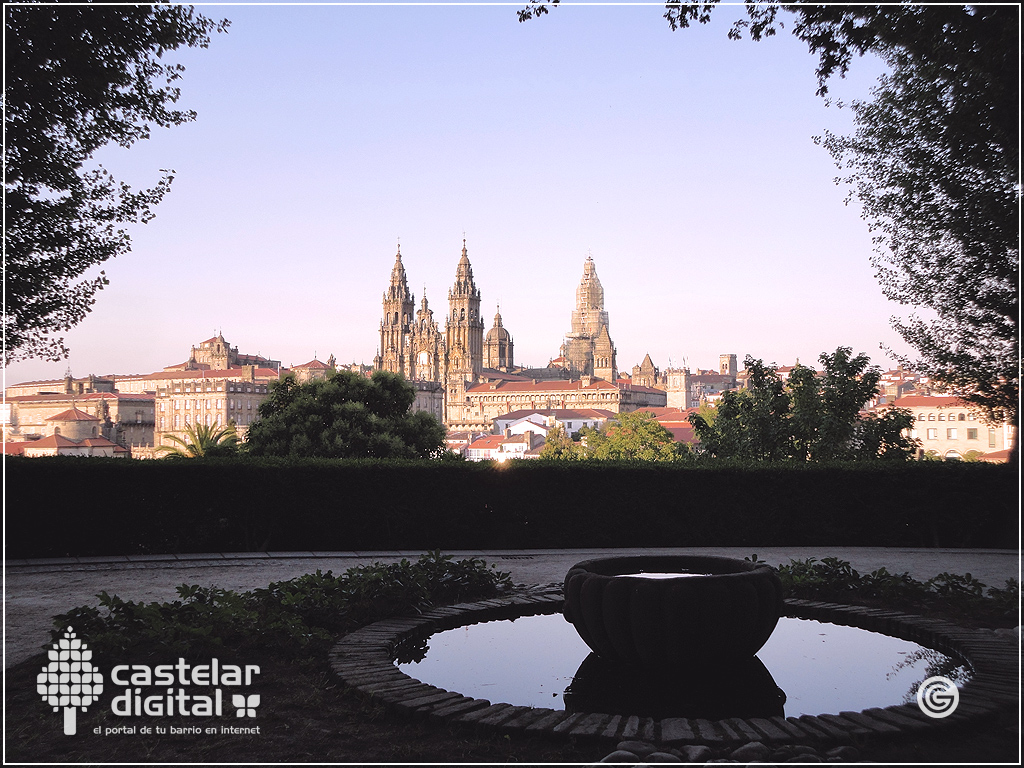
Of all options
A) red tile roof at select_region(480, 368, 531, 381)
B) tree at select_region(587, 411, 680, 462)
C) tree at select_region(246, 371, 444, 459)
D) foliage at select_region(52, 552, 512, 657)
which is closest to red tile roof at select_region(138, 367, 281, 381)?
red tile roof at select_region(480, 368, 531, 381)

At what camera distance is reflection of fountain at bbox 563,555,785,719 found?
473 centimetres

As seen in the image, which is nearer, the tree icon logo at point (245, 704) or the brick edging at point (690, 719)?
the brick edging at point (690, 719)

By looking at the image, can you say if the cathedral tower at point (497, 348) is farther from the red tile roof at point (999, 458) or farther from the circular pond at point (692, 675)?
the circular pond at point (692, 675)

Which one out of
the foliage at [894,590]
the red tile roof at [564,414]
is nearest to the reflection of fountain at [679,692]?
the foliage at [894,590]

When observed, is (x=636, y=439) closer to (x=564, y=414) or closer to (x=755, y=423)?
(x=755, y=423)

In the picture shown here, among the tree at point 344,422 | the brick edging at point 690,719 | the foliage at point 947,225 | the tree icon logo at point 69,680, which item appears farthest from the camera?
the tree at point 344,422

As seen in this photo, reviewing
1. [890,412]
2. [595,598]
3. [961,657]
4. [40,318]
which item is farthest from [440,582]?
[890,412]

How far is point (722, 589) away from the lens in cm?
489

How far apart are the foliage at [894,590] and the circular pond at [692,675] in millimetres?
1069

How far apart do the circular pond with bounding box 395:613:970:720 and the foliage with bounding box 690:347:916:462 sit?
14.0 meters

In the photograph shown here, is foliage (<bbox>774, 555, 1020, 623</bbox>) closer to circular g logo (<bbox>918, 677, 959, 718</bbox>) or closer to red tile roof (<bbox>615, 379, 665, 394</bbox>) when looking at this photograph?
circular g logo (<bbox>918, 677, 959, 718</bbox>)

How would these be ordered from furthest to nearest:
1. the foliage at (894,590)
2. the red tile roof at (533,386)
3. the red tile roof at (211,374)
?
1. the red tile roof at (533,386)
2. the red tile roof at (211,374)
3. the foliage at (894,590)

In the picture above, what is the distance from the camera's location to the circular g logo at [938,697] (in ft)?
13.6

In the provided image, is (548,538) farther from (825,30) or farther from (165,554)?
(825,30)
